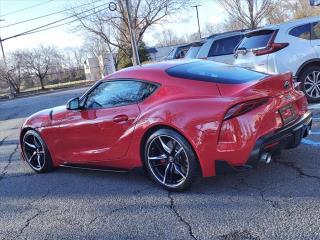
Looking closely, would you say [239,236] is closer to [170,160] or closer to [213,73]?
[170,160]

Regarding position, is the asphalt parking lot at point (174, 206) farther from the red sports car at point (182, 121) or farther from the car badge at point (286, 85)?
the car badge at point (286, 85)

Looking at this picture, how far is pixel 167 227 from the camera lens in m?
3.86

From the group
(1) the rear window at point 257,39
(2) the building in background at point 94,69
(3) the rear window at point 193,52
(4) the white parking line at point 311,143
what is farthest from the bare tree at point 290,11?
(4) the white parking line at point 311,143

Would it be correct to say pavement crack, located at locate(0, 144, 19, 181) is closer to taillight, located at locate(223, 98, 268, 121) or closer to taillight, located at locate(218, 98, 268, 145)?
taillight, located at locate(218, 98, 268, 145)

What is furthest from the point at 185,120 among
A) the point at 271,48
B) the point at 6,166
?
the point at 271,48

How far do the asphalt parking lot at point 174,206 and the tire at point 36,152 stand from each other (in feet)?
1.51

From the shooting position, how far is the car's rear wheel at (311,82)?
8.39 m

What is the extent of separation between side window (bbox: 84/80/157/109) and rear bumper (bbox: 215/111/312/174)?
125 cm

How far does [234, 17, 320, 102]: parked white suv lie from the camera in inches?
331

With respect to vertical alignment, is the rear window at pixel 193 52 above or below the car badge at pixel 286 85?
above

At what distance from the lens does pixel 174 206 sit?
4301mm

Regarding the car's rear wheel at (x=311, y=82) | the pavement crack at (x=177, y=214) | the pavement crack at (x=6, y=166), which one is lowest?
the pavement crack at (x=177, y=214)

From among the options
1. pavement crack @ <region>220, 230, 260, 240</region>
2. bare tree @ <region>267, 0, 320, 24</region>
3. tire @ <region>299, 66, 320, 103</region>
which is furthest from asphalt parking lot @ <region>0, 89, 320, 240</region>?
bare tree @ <region>267, 0, 320, 24</region>

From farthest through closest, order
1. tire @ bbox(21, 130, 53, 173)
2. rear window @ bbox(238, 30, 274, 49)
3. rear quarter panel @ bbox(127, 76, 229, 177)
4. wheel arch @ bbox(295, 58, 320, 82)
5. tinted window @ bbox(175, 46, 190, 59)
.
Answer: tinted window @ bbox(175, 46, 190, 59)
rear window @ bbox(238, 30, 274, 49)
wheel arch @ bbox(295, 58, 320, 82)
tire @ bbox(21, 130, 53, 173)
rear quarter panel @ bbox(127, 76, 229, 177)
